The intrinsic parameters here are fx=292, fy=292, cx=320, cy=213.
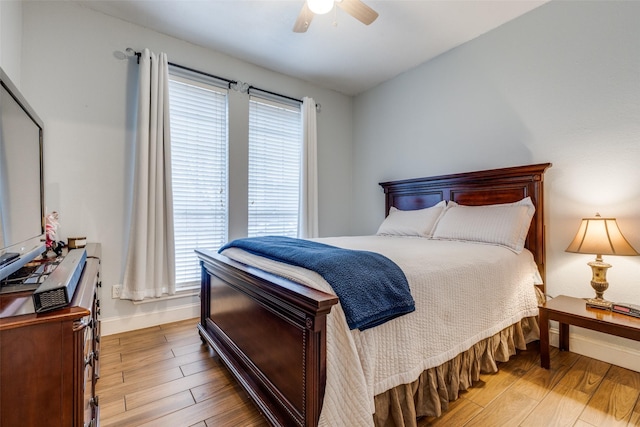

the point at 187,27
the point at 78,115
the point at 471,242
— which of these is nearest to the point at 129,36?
the point at 187,27

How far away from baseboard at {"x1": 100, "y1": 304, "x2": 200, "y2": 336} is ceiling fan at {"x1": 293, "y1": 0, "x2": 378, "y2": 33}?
2.74m

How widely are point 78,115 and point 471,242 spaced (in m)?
3.45

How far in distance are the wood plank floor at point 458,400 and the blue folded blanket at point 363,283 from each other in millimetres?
699

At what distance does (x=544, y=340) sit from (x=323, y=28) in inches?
121

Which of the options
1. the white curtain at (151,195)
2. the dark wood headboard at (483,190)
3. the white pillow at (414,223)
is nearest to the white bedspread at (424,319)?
the dark wood headboard at (483,190)

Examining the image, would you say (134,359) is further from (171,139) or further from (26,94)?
(26,94)

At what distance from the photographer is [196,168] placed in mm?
3025

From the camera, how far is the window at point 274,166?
341 cm

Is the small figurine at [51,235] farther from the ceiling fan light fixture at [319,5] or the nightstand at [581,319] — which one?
the nightstand at [581,319]

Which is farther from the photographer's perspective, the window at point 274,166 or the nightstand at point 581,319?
the window at point 274,166

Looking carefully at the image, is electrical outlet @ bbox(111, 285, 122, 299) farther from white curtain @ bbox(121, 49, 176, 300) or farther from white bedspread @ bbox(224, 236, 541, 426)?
white bedspread @ bbox(224, 236, 541, 426)

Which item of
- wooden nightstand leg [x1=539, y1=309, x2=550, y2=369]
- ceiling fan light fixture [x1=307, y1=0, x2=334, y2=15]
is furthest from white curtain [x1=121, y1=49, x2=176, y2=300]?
wooden nightstand leg [x1=539, y1=309, x2=550, y2=369]

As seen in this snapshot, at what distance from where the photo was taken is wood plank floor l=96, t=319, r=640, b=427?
58.5 inches

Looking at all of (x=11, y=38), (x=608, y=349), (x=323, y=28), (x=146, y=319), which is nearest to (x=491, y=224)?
(x=608, y=349)
